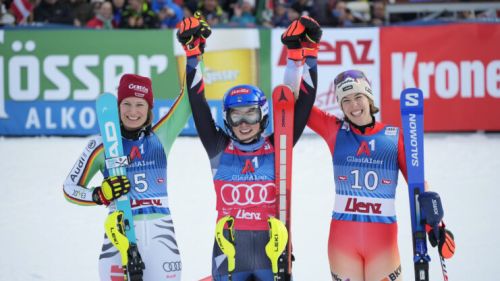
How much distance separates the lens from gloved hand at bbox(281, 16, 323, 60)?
5.59 metres

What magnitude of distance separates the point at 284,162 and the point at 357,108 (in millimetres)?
609

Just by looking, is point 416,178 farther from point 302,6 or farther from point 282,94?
point 302,6

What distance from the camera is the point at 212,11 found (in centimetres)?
1436

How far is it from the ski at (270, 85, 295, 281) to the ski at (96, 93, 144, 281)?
0.87 meters

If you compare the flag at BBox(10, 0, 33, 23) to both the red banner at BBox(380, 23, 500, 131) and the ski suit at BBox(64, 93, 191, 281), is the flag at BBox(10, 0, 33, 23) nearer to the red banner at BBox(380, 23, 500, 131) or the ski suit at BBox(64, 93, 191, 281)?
the red banner at BBox(380, 23, 500, 131)

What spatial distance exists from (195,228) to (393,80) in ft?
17.1

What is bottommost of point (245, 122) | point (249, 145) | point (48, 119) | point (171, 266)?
point (171, 266)

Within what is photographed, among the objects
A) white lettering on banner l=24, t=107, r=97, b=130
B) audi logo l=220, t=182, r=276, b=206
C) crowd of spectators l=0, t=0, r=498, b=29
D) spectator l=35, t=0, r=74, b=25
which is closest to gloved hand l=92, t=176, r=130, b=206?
audi logo l=220, t=182, r=276, b=206

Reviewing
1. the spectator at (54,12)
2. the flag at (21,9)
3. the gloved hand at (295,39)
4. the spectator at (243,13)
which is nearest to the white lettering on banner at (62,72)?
the spectator at (54,12)

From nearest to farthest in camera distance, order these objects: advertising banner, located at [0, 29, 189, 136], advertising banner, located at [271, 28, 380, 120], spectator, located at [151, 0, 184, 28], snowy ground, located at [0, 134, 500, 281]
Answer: snowy ground, located at [0, 134, 500, 281] < advertising banner, located at [271, 28, 380, 120] < advertising banner, located at [0, 29, 189, 136] < spectator, located at [151, 0, 184, 28]

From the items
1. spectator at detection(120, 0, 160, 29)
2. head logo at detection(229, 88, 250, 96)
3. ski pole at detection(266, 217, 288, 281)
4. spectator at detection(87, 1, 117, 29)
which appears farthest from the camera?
spectator at detection(87, 1, 117, 29)

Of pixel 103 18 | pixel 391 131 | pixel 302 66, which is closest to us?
pixel 391 131

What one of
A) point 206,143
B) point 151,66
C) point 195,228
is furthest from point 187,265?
point 151,66

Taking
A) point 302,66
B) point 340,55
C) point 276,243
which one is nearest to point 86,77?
point 340,55
